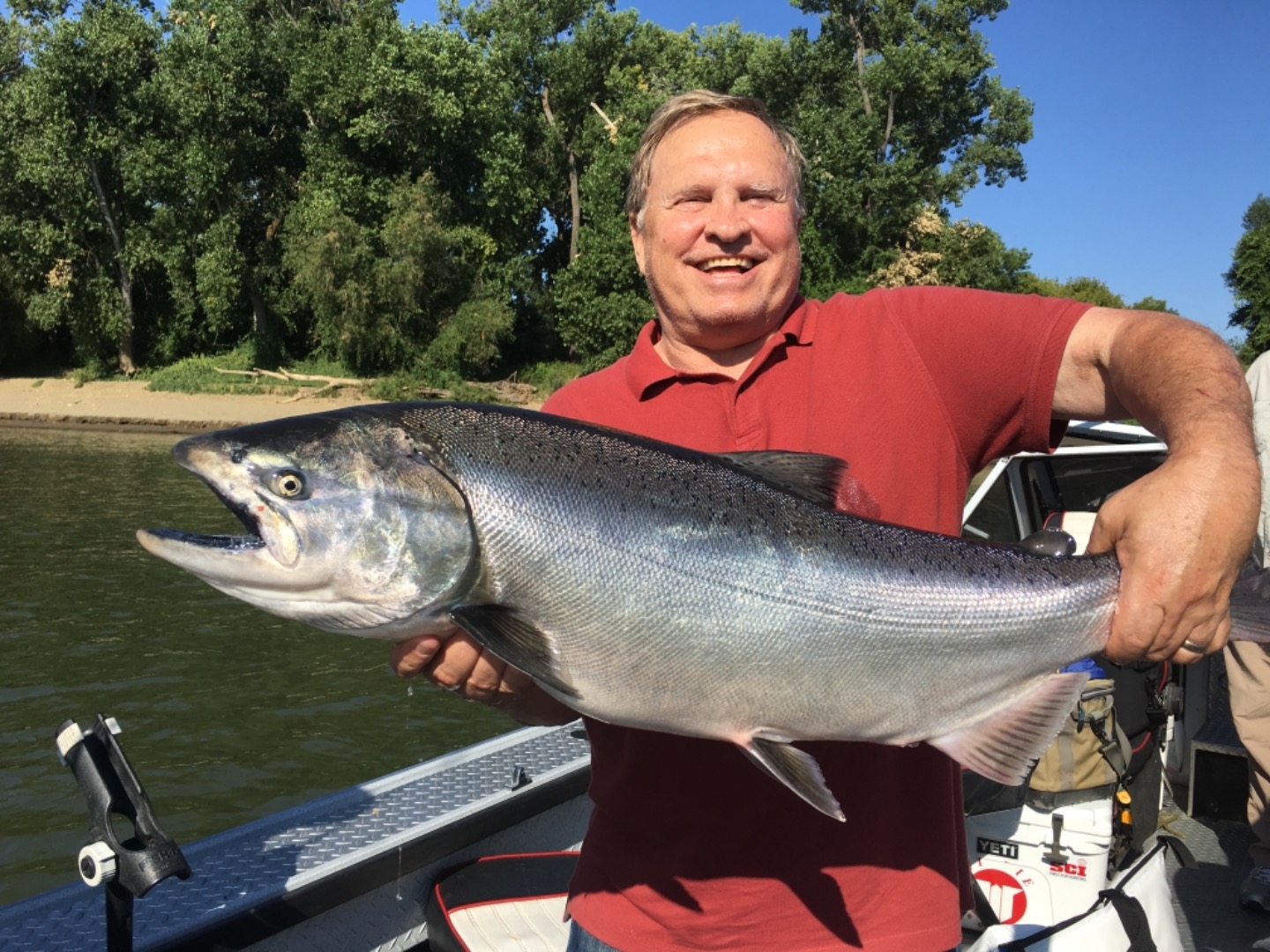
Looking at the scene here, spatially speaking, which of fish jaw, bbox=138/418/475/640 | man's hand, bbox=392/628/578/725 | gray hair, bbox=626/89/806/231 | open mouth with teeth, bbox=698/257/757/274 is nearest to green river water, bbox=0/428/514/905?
man's hand, bbox=392/628/578/725

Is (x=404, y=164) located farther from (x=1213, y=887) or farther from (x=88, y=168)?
(x=1213, y=887)

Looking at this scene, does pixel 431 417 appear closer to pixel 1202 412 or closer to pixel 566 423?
pixel 566 423

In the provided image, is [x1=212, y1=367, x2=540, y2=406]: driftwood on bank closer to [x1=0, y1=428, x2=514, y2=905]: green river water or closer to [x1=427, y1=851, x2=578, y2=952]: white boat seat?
[x1=0, y1=428, x2=514, y2=905]: green river water

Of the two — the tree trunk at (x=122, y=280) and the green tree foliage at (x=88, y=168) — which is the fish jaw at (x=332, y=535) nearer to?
the green tree foliage at (x=88, y=168)

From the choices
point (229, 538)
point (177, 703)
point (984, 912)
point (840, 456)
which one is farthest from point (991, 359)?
point (177, 703)

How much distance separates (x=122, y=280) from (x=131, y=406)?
25.0 ft

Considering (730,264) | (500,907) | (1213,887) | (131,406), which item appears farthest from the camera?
(131,406)

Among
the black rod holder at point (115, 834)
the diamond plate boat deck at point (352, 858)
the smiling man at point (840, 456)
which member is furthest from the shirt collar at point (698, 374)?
the diamond plate boat deck at point (352, 858)

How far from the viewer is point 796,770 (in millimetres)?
2023

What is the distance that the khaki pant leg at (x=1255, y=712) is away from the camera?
4.88m

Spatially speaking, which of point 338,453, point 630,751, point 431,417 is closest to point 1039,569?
point 630,751

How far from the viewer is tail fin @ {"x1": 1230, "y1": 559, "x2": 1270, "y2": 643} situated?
205 centimetres

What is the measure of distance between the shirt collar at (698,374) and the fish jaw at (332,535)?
2.11 feet

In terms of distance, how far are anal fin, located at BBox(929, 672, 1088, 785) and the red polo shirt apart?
0.13m
